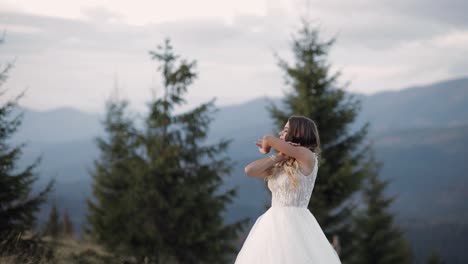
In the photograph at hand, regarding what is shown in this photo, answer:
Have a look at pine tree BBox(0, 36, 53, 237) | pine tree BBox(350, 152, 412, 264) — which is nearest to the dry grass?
pine tree BBox(0, 36, 53, 237)

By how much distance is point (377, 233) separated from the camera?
3200cm

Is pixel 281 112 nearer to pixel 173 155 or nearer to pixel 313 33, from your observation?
pixel 313 33

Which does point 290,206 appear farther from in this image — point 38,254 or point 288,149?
point 38,254

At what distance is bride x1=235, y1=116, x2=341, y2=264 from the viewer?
514cm

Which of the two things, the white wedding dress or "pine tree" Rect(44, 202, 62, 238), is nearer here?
the white wedding dress

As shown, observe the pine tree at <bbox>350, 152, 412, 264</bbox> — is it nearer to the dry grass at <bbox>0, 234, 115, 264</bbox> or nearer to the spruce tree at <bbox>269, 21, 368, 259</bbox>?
the spruce tree at <bbox>269, 21, 368, 259</bbox>

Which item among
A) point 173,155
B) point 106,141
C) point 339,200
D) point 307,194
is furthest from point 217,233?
point 307,194

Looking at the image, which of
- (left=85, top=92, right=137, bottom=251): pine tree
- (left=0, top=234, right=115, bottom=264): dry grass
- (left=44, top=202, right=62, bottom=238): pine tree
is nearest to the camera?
(left=0, top=234, right=115, bottom=264): dry grass

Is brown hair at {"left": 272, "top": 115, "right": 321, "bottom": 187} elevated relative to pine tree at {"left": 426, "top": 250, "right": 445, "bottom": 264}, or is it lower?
elevated

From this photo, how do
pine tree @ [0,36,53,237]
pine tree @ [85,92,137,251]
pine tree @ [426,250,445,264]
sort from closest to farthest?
pine tree @ [0,36,53,237]
pine tree @ [85,92,137,251]
pine tree @ [426,250,445,264]

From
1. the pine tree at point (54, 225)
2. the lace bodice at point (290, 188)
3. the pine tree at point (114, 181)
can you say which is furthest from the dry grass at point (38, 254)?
the pine tree at point (54, 225)

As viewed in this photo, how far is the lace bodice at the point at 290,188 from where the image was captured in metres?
5.32

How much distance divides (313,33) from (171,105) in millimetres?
6649

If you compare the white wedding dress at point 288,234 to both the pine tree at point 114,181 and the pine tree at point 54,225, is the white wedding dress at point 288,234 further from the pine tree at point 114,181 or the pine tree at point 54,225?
the pine tree at point 54,225
